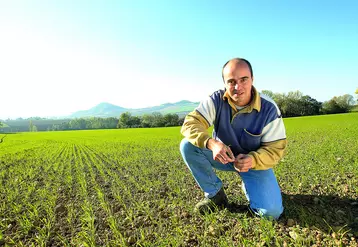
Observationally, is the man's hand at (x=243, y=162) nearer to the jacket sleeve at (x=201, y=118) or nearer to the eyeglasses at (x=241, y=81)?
the jacket sleeve at (x=201, y=118)

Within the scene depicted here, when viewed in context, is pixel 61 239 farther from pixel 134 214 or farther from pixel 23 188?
pixel 23 188

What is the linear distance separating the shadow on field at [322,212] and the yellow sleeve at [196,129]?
45.4 inches

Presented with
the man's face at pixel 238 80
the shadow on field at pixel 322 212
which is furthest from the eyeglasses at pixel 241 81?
the shadow on field at pixel 322 212

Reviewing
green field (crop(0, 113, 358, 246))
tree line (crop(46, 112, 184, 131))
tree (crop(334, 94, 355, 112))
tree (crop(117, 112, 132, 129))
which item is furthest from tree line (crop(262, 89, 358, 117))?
green field (crop(0, 113, 358, 246))

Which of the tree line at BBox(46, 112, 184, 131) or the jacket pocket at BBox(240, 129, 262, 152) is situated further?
the tree line at BBox(46, 112, 184, 131)

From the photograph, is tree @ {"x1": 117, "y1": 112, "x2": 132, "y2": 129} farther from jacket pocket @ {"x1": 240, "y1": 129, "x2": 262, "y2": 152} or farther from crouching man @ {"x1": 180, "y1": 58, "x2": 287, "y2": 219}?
jacket pocket @ {"x1": 240, "y1": 129, "x2": 262, "y2": 152}

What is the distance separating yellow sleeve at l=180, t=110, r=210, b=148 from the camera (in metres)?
2.55

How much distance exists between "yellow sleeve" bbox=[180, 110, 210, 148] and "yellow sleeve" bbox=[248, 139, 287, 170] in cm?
50

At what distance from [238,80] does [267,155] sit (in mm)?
827

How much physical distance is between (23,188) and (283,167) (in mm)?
4792

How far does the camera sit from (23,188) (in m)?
4.15

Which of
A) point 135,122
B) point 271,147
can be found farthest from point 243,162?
point 135,122

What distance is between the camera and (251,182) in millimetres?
2668

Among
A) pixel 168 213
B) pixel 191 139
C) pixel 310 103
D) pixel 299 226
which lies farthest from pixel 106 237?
pixel 310 103
